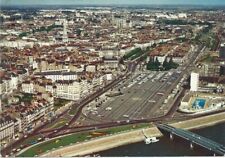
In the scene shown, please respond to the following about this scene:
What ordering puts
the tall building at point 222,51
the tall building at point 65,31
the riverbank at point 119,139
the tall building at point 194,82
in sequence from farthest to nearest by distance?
1. the tall building at point 222,51
2. the tall building at point 65,31
3. the tall building at point 194,82
4. the riverbank at point 119,139

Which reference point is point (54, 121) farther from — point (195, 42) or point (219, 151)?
point (195, 42)

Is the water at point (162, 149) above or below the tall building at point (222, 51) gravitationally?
below

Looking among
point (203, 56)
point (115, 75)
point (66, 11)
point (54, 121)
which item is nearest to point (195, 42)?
point (203, 56)

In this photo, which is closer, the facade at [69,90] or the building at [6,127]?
the building at [6,127]

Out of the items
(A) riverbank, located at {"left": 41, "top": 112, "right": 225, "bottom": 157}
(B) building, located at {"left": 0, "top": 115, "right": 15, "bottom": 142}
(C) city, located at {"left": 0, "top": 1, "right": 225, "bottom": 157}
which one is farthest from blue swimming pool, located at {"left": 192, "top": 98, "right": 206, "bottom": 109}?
(B) building, located at {"left": 0, "top": 115, "right": 15, "bottom": 142}

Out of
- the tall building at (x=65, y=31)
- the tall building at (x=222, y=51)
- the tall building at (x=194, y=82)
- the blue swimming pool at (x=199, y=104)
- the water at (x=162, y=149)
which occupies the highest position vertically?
the tall building at (x=65, y=31)

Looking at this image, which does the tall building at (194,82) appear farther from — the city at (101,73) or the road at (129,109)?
the road at (129,109)

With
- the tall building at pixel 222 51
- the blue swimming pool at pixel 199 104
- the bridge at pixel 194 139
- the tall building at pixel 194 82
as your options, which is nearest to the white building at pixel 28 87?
the bridge at pixel 194 139

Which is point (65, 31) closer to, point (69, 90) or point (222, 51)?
point (69, 90)
